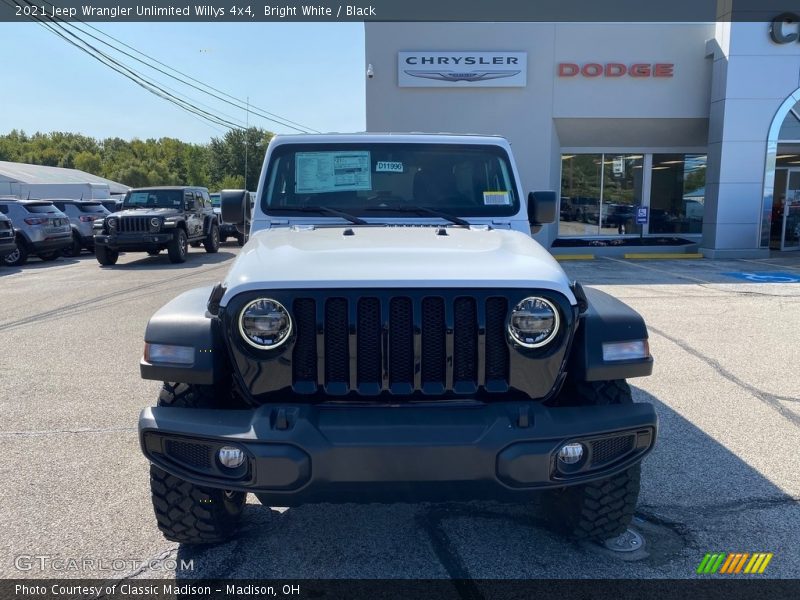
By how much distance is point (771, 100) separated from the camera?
16156 mm

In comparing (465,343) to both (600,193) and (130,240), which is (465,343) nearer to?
(130,240)

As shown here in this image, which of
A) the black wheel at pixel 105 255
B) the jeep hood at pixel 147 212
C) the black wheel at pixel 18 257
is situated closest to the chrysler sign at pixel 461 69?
the jeep hood at pixel 147 212

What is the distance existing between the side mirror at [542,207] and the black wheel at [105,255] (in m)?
13.9

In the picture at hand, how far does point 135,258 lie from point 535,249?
1701 cm

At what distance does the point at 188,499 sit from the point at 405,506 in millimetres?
1196

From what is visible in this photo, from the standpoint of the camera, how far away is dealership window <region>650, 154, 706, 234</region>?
62.0ft

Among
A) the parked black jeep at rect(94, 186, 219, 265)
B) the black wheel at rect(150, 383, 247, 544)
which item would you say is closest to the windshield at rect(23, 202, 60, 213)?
the parked black jeep at rect(94, 186, 219, 265)

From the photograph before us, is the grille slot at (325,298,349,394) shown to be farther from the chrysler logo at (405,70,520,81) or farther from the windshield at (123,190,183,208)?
the windshield at (123,190,183,208)

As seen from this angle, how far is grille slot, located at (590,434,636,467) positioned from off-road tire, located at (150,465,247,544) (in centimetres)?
160

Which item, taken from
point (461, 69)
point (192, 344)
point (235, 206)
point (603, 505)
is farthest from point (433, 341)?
point (461, 69)

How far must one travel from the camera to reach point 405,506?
3.53m

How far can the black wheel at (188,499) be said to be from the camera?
9.12 feet

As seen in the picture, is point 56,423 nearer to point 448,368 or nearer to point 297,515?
point 297,515

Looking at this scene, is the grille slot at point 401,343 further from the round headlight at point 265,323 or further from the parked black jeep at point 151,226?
the parked black jeep at point 151,226
